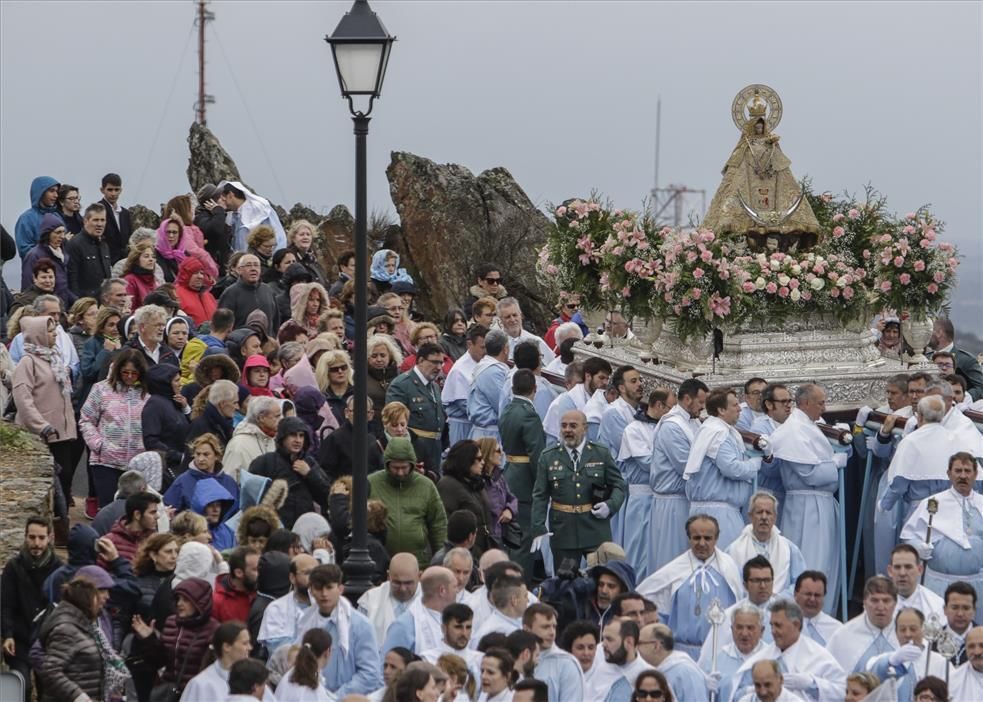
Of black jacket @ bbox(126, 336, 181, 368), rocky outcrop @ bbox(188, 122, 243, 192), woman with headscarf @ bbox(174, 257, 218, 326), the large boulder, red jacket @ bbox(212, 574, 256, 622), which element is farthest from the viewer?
rocky outcrop @ bbox(188, 122, 243, 192)

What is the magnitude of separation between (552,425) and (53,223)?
5.00 metres

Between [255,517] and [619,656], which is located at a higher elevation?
[255,517]

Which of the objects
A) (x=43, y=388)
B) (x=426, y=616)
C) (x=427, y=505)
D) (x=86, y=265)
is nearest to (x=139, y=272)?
(x=86, y=265)

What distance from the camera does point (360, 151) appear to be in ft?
44.6

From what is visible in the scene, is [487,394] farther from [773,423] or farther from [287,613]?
[287,613]

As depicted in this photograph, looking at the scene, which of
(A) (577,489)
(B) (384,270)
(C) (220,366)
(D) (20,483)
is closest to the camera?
(D) (20,483)

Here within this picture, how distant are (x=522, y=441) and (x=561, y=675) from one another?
4799 millimetres

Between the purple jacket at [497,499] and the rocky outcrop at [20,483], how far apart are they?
3.11 metres

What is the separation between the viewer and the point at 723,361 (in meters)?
18.8

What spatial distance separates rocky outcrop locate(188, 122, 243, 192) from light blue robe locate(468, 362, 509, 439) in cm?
1093

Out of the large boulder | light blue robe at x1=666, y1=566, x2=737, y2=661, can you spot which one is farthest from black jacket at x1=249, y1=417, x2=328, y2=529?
the large boulder

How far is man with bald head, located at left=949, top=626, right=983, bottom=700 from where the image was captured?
12742 mm

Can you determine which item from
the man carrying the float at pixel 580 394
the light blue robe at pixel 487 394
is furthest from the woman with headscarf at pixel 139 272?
the man carrying the float at pixel 580 394

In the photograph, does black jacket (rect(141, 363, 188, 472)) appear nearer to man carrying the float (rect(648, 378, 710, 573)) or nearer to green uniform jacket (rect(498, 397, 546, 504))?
green uniform jacket (rect(498, 397, 546, 504))
